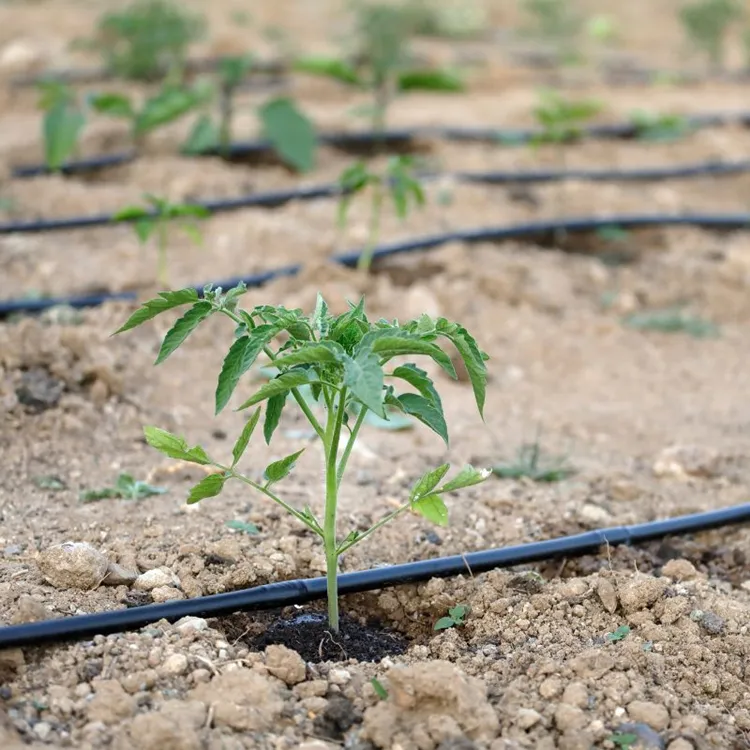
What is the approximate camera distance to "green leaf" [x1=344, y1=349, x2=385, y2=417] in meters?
1.88

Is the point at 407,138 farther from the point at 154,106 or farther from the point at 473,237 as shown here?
the point at 473,237

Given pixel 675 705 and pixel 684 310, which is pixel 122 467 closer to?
pixel 675 705

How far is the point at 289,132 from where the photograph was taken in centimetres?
568

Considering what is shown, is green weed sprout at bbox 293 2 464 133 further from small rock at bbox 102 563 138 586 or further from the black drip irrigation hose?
small rock at bbox 102 563 138 586

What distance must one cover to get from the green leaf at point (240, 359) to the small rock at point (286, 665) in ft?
1.55

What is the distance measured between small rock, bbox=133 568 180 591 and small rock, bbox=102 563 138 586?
1 centimetres

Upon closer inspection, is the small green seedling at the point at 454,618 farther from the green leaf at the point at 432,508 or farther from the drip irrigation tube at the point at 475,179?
the drip irrigation tube at the point at 475,179

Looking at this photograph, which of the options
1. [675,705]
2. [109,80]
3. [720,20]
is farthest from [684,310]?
[720,20]

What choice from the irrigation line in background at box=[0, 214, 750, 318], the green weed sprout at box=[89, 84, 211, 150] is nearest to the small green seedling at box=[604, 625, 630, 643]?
the irrigation line in background at box=[0, 214, 750, 318]

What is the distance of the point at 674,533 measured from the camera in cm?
286

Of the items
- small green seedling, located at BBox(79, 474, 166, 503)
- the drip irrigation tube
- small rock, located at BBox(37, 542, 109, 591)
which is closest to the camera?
small rock, located at BBox(37, 542, 109, 591)

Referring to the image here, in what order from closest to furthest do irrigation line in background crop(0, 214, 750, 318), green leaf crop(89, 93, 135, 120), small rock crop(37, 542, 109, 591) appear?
1. small rock crop(37, 542, 109, 591)
2. irrigation line in background crop(0, 214, 750, 318)
3. green leaf crop(89, 93, 135, 120)

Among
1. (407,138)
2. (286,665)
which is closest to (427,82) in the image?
(407,138)

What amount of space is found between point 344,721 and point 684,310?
3277 millimetres
